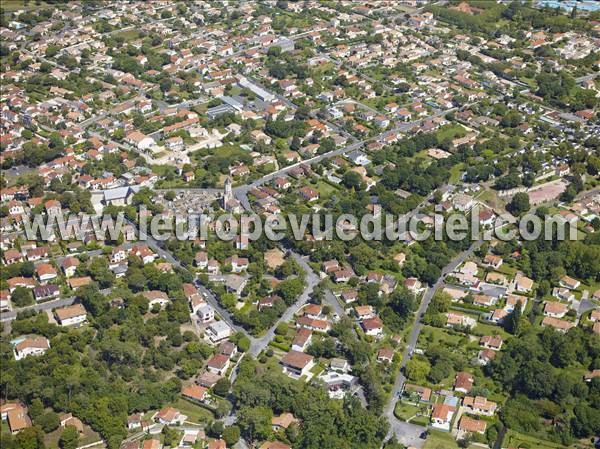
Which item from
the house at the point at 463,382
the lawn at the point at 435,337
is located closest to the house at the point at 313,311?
the lawn at the point at 435,337

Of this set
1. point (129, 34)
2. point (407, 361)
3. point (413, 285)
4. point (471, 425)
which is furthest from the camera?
point (129, 34)

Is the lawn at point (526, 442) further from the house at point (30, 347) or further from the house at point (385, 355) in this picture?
the house at point (30, 347)

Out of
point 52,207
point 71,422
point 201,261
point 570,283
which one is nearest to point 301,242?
point 201,261

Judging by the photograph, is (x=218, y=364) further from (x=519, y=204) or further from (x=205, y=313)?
(x=519, y=204)

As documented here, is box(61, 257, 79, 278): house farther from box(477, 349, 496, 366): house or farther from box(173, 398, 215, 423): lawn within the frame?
box(477, 349, 496, 366): house

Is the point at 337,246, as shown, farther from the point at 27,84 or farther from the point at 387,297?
the point at 27,84

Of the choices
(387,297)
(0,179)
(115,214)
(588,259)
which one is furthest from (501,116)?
(0,179)

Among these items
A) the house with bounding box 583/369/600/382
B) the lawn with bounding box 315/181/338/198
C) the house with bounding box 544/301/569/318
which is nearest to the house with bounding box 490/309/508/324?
the house with bounding box 544/301/569/318

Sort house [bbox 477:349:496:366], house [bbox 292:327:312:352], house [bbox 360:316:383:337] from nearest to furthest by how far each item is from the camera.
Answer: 1. house [bbox 477:349:496:366]
2. house [bbox 292:327:312:352]
3. house [bbox 360:316:383:337]
